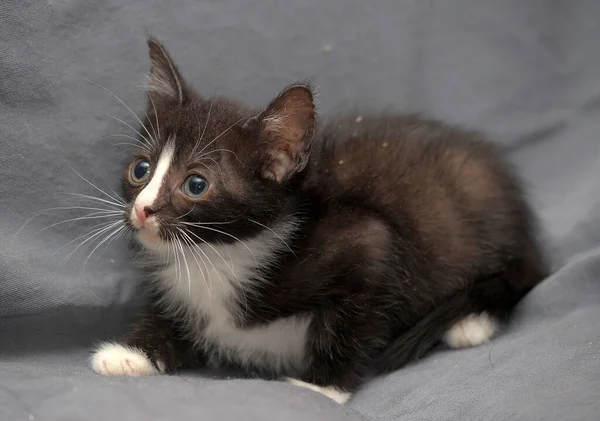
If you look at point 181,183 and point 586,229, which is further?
point 586,229

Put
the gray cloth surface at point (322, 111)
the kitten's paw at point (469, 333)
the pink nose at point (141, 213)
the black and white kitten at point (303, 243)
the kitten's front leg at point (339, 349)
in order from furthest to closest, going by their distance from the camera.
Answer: the kitten's paw at point (469, 333) < the kitten's front leg at point (339, 349) < the black and white kitten at point (303, 243) < the pink nose at point (141, 213) < the gray cloth surface at point (322, 111)

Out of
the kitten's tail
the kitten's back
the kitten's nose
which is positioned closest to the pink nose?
the kitten's nose

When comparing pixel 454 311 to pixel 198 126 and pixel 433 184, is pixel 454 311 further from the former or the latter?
pixel 198 126

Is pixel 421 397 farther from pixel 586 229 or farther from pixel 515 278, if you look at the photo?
pixel 586 229

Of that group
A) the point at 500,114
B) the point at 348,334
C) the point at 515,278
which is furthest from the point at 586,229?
the point at 348,334

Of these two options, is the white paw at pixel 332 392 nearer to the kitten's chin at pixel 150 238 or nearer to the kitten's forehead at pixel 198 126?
the kitten's chin at pixel 150 238

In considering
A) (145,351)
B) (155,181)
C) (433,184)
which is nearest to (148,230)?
(155,181)

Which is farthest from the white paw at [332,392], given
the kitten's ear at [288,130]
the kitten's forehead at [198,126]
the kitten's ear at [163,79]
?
the kitten's ear at [163,79]
